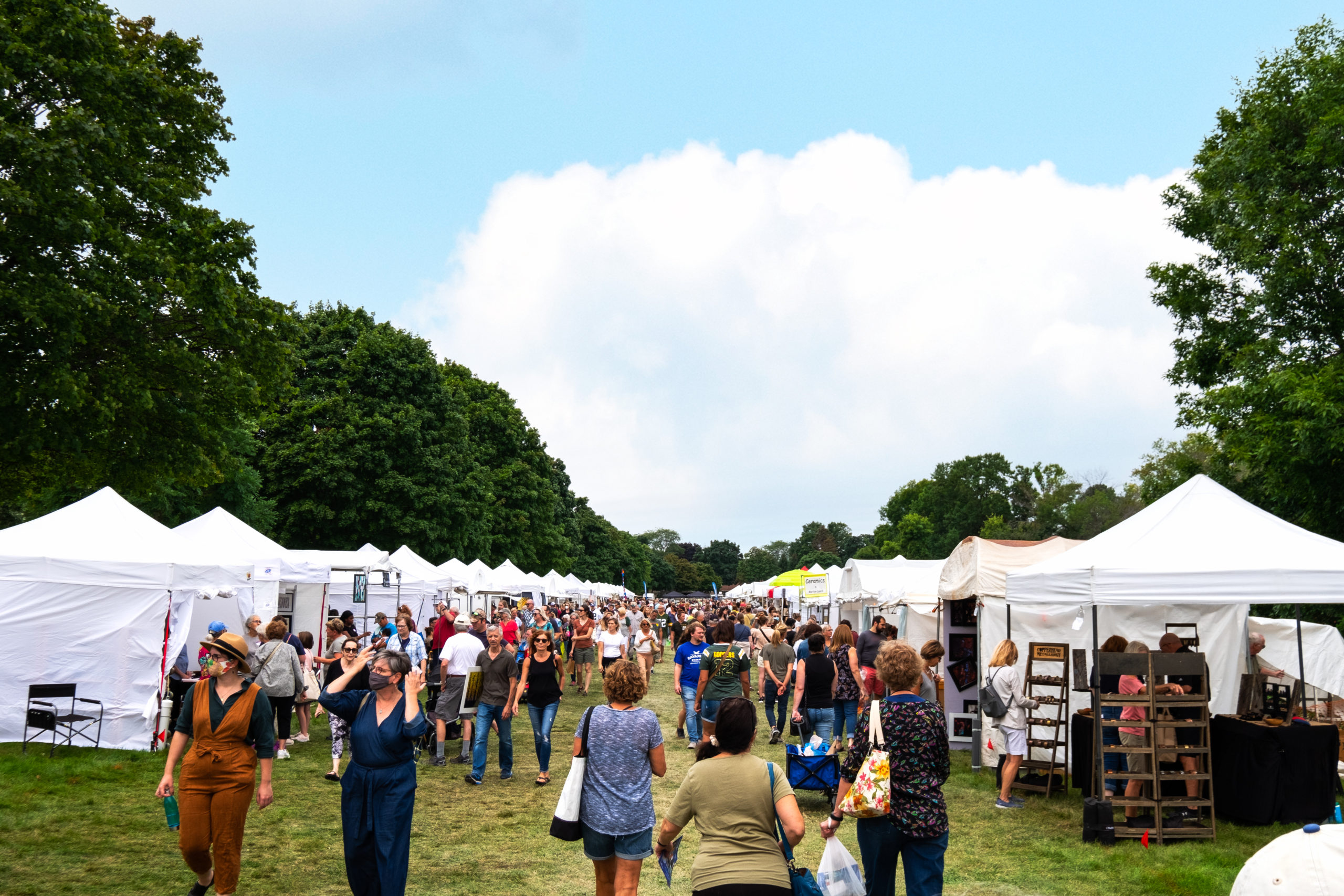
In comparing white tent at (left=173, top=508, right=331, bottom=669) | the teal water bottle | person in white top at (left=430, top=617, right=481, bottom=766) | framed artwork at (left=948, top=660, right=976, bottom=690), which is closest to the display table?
framed artwork at (left=948, top=660, right=976, bottom=690)

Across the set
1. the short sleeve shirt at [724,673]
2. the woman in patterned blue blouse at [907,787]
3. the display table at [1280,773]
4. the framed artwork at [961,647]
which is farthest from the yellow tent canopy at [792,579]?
the woman in patterned blue blouse at [907,787]

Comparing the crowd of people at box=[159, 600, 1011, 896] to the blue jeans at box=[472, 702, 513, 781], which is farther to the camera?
the blue jeans at box=[472, 702, 513, 781]

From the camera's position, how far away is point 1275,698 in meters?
10.4

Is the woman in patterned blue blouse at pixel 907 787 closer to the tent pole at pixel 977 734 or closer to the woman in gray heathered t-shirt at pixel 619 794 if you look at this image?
the woman in gray heathered t-shirt at pixel 619 794

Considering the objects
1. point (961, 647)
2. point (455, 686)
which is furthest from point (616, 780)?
point (961, 647)

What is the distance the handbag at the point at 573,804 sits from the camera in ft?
17.4

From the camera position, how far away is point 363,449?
34.9 meters

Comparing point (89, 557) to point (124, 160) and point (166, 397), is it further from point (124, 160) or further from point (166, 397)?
point (124, 160)

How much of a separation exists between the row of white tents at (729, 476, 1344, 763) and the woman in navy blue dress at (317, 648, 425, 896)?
610 centimetres

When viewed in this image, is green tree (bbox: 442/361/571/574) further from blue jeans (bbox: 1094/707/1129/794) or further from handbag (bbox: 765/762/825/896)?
handbag (bbox: 765/762/825/896)

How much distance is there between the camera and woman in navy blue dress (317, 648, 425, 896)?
5480mm

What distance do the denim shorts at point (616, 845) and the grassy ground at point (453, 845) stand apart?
211 cm

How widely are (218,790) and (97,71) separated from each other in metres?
14.7

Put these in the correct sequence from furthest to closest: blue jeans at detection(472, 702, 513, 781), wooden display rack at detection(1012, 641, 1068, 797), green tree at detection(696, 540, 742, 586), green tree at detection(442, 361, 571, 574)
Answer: green tree at detection(696, 540, 742, 586) → green tree at detection(442, 361, 571, 574) → blue jeans at detection(472, 702, 513, 781) → wooden display rack at detection(1012, 641, 1068, 797)
